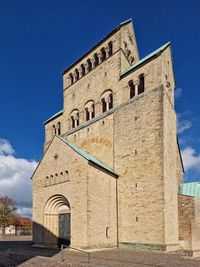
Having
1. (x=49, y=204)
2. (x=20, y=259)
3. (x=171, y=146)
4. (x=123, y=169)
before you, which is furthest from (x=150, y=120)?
(x=20, y=259)

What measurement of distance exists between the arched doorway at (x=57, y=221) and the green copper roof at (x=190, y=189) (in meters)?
10.5

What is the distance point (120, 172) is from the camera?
24.0m

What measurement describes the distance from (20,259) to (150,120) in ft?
45.3

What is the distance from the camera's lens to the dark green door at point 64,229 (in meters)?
22.9

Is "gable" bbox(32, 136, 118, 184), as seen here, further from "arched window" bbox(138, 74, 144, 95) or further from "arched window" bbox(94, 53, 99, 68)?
"arched window" bbox(94, 53, 99, 68)

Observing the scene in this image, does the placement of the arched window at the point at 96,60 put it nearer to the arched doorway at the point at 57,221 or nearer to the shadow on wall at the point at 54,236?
the arched doorway at the point at 57,221

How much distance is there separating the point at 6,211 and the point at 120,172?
1471 inches

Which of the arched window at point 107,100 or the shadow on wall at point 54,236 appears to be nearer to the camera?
the shadow on wall at point 54,236

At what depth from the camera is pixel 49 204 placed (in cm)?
2450

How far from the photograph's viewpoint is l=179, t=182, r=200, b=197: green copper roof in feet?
84.0

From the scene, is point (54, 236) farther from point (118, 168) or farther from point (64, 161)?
point (118, 168)

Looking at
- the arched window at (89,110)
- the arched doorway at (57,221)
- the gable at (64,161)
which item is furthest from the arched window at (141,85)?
the arched doorway at (57,221)

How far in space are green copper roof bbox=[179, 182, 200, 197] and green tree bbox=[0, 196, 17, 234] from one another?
1479 inches

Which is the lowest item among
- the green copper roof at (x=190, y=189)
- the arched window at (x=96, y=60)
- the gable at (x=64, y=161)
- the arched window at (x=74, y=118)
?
the green copper roof at (x=190, y=189)
